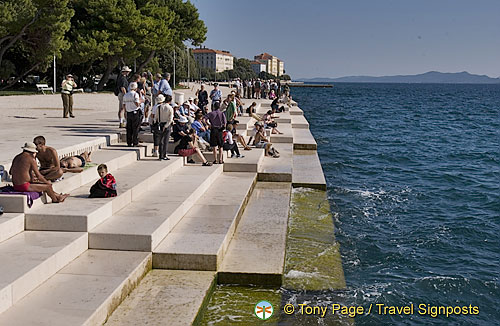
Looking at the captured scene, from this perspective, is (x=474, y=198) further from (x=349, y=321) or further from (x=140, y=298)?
(x=140, y=298)

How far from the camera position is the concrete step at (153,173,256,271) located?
7.53 meters

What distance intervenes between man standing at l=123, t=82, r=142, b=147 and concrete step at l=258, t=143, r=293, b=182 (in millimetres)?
3153

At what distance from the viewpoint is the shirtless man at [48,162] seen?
8.72m

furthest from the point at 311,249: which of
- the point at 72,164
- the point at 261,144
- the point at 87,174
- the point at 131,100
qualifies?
the point at 261,144

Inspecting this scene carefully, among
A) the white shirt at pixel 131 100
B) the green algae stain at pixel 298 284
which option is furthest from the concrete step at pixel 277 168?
the white shirt at pixel 131 100

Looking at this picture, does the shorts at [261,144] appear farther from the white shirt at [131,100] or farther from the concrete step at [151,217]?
the concrete step at [151,217]

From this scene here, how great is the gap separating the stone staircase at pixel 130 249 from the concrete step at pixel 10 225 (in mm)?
13

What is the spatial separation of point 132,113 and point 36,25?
25867 mm

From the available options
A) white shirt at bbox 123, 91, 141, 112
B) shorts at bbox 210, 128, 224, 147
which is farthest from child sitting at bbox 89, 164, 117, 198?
shorts at bbox 210, 128, 224, 147

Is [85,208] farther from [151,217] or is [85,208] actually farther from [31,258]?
[31,258]

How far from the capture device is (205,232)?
8.52 meters

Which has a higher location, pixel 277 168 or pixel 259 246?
pixel 277 168

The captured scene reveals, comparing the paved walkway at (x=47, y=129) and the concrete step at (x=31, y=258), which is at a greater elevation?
the paved walkway at (x=47, y=129)

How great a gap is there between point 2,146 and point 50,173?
3.32 metres
